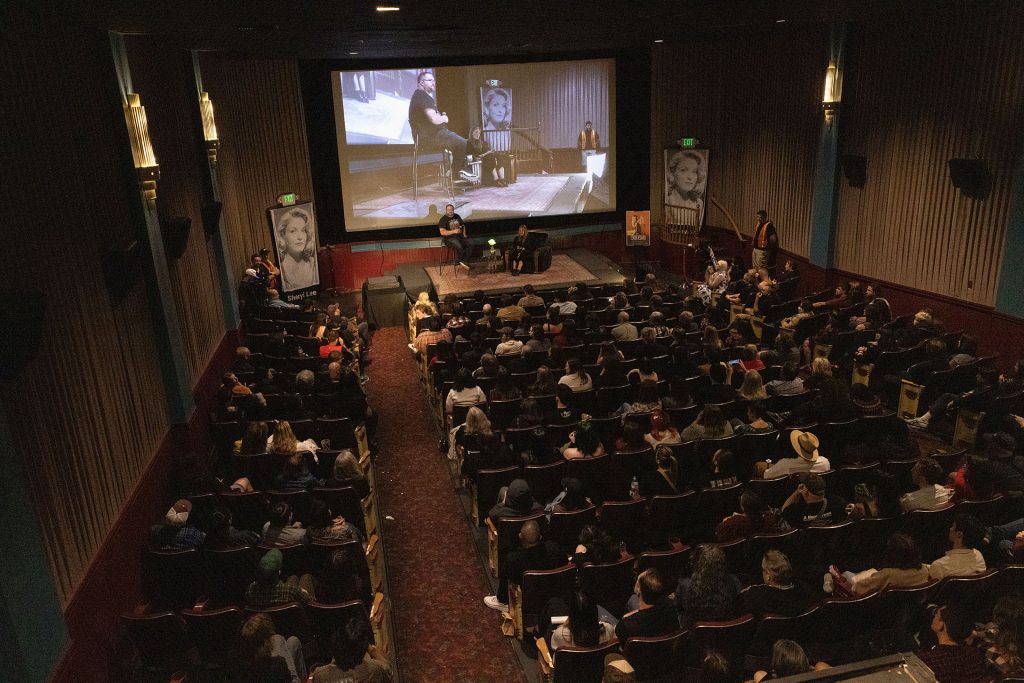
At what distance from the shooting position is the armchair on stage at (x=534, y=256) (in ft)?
46.9

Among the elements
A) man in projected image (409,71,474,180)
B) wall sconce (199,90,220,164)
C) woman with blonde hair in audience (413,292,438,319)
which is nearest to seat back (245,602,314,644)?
woman with blonde hair in audience (413,292,438,319)

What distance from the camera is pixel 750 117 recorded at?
15.1m

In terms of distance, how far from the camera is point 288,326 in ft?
35.7

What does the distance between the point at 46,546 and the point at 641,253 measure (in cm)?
1430

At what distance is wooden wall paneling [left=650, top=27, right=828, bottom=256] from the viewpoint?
523 inches

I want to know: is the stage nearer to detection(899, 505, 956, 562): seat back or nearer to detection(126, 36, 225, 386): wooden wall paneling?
detection(126, 36, 225, 386): wooden wall paneling

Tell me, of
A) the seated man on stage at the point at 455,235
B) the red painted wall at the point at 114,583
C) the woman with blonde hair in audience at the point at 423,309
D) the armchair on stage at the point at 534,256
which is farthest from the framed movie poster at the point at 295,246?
the red painted wall at the point at 114,583

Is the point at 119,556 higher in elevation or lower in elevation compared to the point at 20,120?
lower

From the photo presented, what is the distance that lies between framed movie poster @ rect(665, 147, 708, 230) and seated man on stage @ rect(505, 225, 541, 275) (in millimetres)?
4022

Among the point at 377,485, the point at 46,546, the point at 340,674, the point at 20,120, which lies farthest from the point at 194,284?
the point at 340,674

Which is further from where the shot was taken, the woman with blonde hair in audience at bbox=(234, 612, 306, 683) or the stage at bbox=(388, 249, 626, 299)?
the stage at bbox=(388, 249, 626, 299)

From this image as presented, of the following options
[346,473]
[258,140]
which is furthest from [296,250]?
[346,473]

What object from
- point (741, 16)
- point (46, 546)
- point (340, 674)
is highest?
point (741, 16)

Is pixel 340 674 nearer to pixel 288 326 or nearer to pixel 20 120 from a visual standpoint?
pixel 20 120
